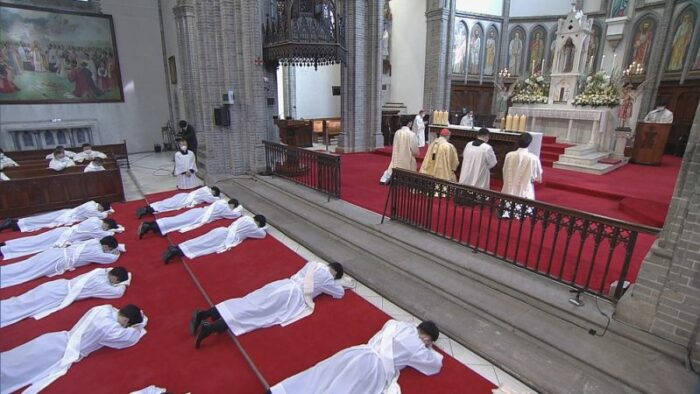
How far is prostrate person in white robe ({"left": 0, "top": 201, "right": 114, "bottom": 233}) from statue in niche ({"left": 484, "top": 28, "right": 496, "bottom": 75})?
1676 centimetres

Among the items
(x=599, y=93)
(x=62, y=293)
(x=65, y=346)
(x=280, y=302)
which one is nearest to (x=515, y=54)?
(x=599, y=93)

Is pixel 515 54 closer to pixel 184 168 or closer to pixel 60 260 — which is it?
pixel 184 168

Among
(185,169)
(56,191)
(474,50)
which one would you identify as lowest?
(56,191)

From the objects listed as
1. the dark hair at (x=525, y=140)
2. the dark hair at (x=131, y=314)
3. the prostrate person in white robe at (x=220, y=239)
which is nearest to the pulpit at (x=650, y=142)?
the dark hair at (x=525, y=140)

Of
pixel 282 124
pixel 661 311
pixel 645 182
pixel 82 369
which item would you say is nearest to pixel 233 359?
pixel 82 369

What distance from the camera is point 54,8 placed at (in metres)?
13.6

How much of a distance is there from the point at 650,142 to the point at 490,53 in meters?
9.02

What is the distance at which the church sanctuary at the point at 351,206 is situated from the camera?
11.0ft

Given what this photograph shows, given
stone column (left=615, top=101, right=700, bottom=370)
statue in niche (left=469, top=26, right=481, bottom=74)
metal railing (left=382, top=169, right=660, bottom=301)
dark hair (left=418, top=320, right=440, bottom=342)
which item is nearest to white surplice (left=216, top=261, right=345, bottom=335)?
dark hair (left=418, top=320, right=440, bottom=342)

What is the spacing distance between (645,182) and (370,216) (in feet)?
22.1

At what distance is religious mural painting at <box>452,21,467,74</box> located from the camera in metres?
16.3

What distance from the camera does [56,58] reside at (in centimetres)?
1392

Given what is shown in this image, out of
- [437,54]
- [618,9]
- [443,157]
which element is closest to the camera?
[443,157]

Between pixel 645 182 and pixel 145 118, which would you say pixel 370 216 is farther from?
pixel 145 118
